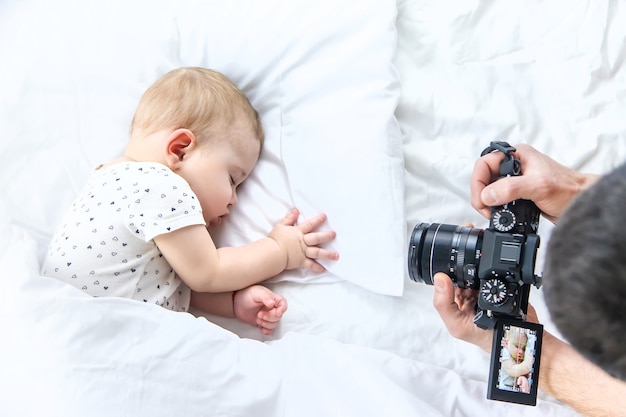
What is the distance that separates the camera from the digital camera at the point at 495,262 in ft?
3.13

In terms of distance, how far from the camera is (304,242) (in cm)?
123

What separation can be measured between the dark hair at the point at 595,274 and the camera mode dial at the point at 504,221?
16.9 inches

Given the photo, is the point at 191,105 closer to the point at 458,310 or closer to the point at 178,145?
the point at 178,145

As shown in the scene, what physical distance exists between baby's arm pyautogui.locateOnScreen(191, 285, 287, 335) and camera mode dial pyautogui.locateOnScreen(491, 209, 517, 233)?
40cm

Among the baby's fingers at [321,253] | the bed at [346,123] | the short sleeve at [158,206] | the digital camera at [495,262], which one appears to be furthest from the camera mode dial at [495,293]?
the short sleeve at [158,206]

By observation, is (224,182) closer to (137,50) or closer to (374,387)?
(137,50)

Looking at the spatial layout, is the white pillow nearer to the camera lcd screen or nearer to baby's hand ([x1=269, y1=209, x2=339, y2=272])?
baby's hand ([x1=269, y1=209, x2=339, y2=272])

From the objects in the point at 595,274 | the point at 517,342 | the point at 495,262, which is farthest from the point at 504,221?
the point at 595,274

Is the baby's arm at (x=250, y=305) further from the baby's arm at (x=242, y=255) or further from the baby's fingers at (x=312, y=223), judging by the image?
the baby's fingers at (x=312, y=223)

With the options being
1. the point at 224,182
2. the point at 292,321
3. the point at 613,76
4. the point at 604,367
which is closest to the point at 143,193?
the point at 224,182

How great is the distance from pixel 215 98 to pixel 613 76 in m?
0.78

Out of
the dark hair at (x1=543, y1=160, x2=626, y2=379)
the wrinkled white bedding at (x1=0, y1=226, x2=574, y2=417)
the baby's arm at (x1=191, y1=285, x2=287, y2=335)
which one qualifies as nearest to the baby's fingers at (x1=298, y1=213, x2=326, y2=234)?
the baby's arm at (x1=191, y1=285, x2=287, y2=335)

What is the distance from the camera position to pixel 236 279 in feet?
3.94

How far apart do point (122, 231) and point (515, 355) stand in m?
0.64
